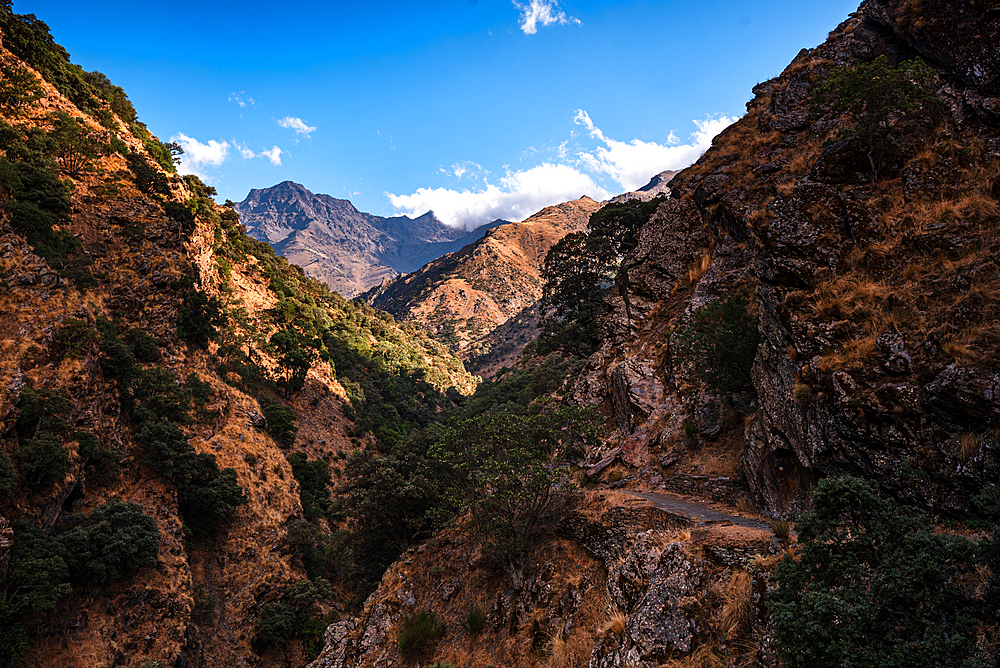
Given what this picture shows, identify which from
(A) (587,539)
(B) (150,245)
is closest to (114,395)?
(B) (150,245)

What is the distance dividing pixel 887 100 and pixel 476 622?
19.2m

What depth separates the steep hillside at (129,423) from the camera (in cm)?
2225

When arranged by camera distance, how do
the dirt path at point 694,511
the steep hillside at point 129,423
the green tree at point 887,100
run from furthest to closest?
the steep hillside at point 129,423, the green tree at point 887,100, the dirt path at point 694,511

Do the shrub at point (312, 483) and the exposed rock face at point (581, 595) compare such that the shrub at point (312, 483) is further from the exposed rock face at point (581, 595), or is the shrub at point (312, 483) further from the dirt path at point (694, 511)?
the dirt path at point (694, 511)

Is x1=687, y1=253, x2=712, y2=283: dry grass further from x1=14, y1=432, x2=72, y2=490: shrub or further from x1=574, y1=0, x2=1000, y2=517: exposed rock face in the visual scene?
x1=14, y1=432, x2=72, y2=490: shrub

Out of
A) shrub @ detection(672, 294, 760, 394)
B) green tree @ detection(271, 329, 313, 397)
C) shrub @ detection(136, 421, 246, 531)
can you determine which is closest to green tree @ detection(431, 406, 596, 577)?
shrub @ detection(672, 294, 760, 394)

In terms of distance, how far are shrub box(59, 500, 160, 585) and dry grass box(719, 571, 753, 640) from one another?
30569mm

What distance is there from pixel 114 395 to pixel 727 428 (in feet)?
131

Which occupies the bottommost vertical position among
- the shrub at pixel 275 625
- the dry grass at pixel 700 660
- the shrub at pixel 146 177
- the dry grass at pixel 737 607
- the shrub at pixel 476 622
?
the shrub at pixel 275 625

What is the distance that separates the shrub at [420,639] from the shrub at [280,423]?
124 ft

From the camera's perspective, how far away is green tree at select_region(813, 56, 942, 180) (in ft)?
35.9

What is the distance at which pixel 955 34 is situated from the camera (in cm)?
1082

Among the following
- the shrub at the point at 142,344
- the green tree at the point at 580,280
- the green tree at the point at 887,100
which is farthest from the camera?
the shrub at the point at 142,344

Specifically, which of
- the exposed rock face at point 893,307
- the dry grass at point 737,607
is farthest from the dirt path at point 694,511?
the dry grass at point 737,607
